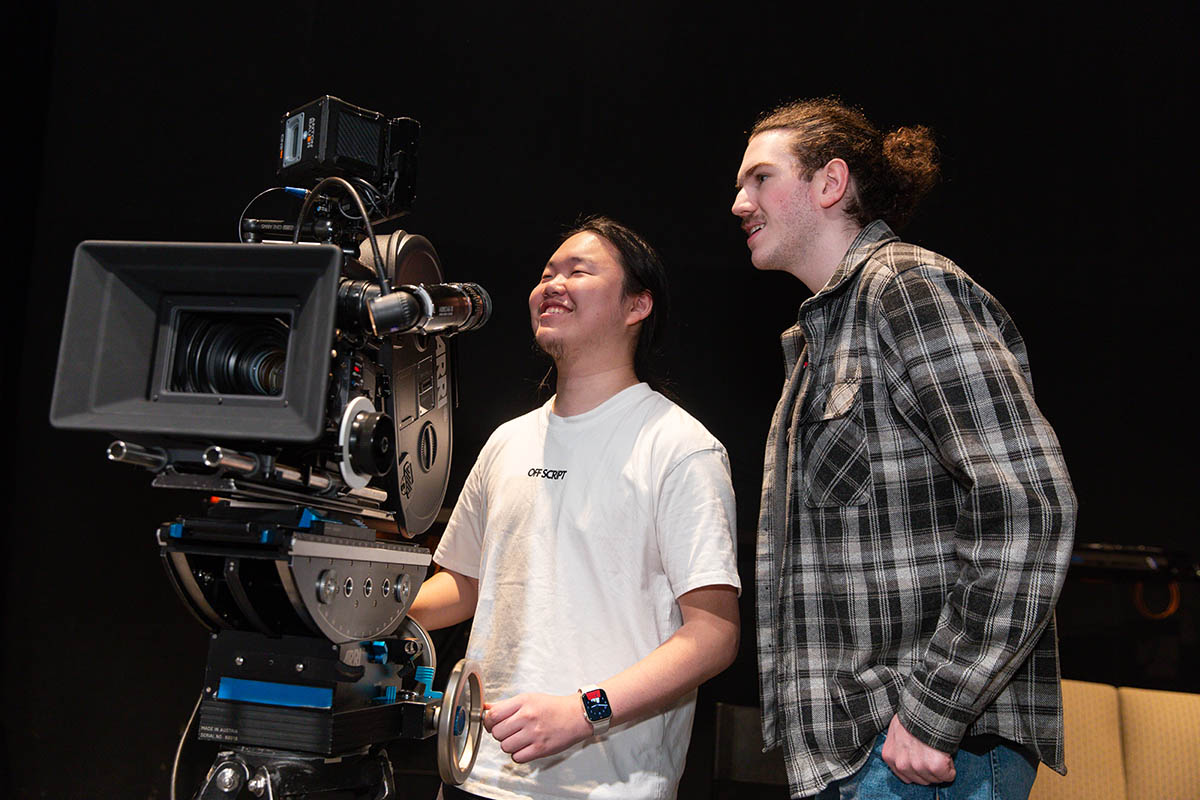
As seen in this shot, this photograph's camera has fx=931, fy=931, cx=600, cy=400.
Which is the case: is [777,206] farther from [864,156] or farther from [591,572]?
[591,572]

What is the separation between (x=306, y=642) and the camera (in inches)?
46.6

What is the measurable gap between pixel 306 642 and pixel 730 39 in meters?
2.04

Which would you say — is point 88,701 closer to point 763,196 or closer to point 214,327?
point 214,327

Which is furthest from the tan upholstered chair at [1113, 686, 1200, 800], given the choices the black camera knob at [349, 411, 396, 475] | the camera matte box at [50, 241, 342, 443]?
the camera matte box at [50, 241, 342, 443]

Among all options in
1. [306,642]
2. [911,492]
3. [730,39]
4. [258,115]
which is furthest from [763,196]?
[258,115]

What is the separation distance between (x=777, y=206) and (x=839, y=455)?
1.57ft

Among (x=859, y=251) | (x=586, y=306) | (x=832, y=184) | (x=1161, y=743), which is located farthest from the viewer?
(x=1161, y=743)

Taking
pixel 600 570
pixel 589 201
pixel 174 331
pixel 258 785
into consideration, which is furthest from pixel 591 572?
pixel 589 201

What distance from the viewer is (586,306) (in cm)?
175

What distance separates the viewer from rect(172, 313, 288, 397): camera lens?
3.96 ft

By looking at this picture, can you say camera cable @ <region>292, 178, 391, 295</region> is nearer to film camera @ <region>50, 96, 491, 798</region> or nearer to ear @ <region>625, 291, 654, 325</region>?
film camera @ <region>50, 96, 491, 798</region>

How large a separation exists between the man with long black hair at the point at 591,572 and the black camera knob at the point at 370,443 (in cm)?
39

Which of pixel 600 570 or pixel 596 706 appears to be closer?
pixel 596 706

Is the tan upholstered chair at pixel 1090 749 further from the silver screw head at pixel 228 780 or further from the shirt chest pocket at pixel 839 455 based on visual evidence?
the silver screw head at pixel 228 780
